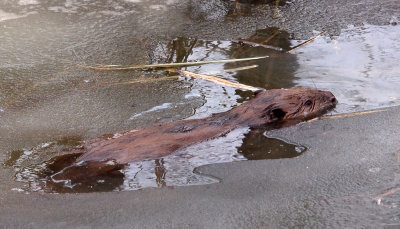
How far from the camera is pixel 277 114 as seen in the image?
275 centimetres

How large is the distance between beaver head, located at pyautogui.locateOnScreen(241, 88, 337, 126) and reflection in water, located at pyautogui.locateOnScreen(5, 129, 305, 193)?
170 millimetres

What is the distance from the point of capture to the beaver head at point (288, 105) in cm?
271

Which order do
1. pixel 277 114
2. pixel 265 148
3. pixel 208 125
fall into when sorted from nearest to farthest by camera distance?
pixel 265 148
pixel 208 125
pixel 277 114

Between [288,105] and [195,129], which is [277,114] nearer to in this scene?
[288,105]

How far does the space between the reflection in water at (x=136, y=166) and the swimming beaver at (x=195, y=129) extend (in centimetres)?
3

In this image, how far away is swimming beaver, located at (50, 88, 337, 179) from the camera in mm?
2352

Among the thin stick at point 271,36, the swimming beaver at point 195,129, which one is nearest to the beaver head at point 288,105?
the swimming beaver at point 195,129

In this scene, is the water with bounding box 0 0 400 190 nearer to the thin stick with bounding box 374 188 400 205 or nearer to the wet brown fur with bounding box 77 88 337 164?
the wet brown fur with bounding box 77 88 337 164

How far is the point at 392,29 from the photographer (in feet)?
13.1

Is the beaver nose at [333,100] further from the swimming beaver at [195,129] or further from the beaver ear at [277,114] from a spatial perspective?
the beaver ear at [277,114]

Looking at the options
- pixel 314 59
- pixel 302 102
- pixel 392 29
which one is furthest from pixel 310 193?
pixel 392 29

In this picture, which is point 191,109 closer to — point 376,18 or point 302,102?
point 302,102

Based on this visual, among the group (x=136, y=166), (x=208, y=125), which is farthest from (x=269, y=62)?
(x=136, y=166)

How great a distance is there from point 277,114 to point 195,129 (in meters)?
0.50
